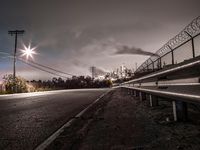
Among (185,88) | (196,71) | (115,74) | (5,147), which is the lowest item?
(5,147)

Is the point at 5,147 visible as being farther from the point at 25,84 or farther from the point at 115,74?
the point at 115,74

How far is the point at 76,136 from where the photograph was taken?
3707 millimetres

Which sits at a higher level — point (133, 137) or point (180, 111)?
point (180, 111)

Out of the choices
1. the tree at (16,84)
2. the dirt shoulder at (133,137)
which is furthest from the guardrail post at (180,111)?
the tree at (16,84)

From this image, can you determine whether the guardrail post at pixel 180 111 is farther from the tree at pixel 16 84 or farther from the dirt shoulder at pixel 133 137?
the tree at pixel 16 84

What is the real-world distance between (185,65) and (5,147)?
2.88 meters

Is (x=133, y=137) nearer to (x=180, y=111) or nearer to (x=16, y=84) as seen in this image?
(x=180, y=111)

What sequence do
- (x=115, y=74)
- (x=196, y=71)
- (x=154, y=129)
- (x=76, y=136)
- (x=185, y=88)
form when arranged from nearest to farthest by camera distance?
(x=196, y=71) < (x=185, y=88) < (x=76, y=136) < (x=154, y=129) < (x=115, y=74)

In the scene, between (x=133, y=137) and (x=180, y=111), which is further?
(x=180, y=111)

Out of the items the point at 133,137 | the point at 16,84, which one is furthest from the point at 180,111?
the point at 16,84

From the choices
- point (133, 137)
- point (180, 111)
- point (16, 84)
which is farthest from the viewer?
point (16, 84)

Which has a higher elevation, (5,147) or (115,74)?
(115,74)

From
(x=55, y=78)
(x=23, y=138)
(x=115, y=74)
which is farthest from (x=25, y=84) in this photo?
(x=115, y=74)

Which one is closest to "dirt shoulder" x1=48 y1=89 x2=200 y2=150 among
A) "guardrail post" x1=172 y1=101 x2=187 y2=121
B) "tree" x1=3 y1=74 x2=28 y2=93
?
"guardrail post" x1=172 y1=101 x2=187 y2=121
